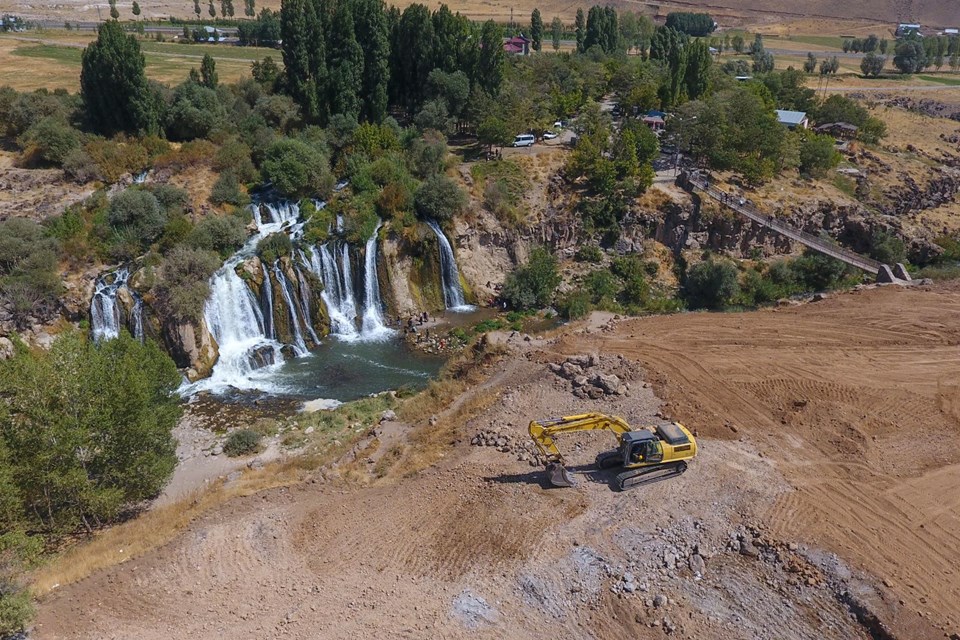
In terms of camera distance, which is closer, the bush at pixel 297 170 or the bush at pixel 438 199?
the bush at pixel 297 170

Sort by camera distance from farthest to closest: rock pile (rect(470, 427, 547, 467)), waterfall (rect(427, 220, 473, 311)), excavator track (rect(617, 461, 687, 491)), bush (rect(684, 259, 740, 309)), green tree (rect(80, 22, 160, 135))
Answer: green tree (rect(80, 22, 160, 135)) → bush (rect(684, 259, 740, 309)) → waterfall (rect(427, 220, 473, 311)) → rock pile (rect(470, 427, 547, 467)) → excavator track (rect(617, 461, 687, 491))

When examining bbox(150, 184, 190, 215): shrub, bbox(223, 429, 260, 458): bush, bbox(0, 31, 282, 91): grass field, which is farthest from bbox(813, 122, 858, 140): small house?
bbox(223, 429, 260, 458): bush

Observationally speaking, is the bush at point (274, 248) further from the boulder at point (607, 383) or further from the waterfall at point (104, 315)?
the boulder at point (607, 383)

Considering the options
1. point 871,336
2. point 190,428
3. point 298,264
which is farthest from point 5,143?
point 871,336

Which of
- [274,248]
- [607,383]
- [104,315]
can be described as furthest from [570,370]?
[104,315]

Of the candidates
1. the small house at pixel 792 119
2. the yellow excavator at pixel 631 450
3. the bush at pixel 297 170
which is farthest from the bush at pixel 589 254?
the small house at pixel 792 119

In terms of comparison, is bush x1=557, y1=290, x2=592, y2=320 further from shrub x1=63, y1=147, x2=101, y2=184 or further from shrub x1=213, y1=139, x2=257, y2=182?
shrub x1=63, y1=147, x2=101, y2=184

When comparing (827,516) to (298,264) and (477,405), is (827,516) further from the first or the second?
(298,264)
